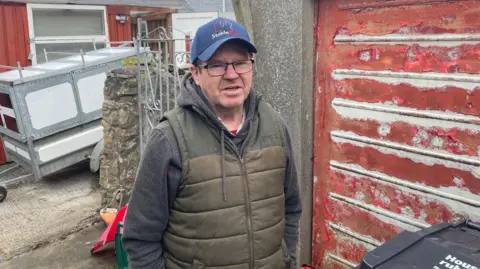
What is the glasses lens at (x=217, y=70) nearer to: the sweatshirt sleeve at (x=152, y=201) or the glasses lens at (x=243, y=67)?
the glasses lens at (x=243, y=67)

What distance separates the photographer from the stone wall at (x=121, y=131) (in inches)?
208

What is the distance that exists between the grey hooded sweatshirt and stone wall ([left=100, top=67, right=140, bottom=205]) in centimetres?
354

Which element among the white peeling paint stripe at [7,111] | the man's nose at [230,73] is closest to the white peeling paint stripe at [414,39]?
the man's nose at [230,73]

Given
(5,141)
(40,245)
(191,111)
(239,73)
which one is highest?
(239,73)

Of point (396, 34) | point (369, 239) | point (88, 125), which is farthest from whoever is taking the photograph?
point (88, 125)

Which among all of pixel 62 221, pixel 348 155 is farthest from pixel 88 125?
pixel 348 155

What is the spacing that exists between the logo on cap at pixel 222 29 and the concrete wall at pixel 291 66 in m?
1.33

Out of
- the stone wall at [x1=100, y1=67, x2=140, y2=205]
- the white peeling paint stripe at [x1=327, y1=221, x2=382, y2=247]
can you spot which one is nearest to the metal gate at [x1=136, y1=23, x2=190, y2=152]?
the stone wall at [x1=100, y1=67, x2=140, y2=205]

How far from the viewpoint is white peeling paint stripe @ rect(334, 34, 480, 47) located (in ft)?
A: 7.64

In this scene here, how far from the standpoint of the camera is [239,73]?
6.04 feet

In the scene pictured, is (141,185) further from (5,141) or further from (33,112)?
(5,141)

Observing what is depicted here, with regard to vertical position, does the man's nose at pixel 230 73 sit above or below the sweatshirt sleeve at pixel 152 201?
above

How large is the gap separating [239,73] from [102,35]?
9140 mm

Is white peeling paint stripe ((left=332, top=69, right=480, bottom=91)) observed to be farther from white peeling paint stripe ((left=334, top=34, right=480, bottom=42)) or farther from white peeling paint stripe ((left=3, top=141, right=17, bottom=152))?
white peeling paint stripe ((left=3, top=141, right=17, bottom=152))
